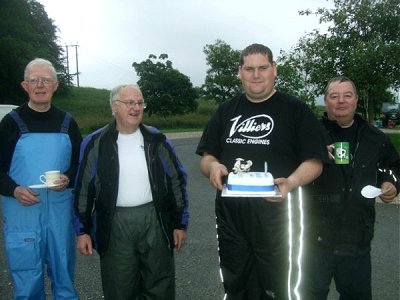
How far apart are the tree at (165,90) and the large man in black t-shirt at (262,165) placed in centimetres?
4237

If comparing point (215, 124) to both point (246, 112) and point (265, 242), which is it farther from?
point (265, 242)

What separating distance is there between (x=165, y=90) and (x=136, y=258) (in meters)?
44.1

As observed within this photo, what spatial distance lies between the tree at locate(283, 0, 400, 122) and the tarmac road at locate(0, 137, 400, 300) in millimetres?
8366

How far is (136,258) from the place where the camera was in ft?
10.4

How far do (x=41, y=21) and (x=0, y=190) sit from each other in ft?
175

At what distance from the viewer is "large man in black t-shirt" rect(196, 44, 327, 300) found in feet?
8.77

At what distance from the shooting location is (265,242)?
2.69 metres

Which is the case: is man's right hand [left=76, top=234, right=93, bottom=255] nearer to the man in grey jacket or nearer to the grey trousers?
the man in grey jacket

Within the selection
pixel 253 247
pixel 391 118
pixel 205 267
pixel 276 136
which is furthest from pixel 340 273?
pixel 391 118

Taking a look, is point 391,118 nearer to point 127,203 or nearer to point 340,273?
point 340,273

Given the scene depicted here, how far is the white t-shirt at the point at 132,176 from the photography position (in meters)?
3.12

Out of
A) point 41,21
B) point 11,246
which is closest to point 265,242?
point 11,246

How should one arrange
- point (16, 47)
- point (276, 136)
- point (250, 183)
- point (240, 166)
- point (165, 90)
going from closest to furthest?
point (250, 183) → point (240, 166) → point (276, 136) → point (16, 47) → point (165, 90)

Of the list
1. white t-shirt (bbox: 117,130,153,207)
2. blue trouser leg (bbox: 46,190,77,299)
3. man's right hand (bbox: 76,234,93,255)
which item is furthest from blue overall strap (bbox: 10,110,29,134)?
man's right hand (bbox: 76,234,93,255)
